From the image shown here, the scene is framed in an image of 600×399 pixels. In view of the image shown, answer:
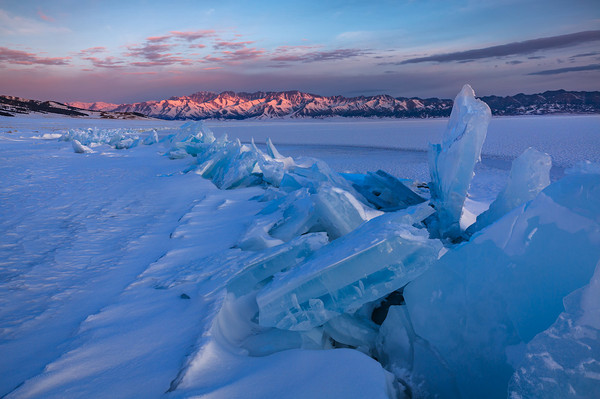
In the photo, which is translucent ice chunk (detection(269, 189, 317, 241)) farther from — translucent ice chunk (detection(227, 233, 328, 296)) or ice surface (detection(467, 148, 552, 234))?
ice surface (detection(467, 148, 552, 234))

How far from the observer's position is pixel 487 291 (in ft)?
5.01

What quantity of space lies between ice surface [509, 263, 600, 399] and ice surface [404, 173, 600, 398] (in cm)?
24

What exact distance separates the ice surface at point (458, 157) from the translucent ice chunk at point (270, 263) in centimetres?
155

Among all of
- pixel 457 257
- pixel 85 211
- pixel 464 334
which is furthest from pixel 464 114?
pixel 85 211

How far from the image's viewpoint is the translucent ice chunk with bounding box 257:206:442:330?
5.21ft

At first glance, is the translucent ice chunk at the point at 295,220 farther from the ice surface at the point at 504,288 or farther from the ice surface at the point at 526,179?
the ice surface at the point at 526,179

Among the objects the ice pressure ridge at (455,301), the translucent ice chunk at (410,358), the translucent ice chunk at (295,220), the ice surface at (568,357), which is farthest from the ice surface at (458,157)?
the ice surface at (568,357)

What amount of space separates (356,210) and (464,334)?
3.96 ft

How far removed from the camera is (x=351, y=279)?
1.62 metres

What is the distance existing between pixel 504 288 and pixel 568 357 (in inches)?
16.5

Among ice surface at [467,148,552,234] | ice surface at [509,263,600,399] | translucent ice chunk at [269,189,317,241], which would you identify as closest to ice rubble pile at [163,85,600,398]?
ice surface at [509,263,600,399]

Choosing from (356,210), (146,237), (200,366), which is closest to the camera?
(200,366)

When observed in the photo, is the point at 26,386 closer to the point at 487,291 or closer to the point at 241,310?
the point at 241,310

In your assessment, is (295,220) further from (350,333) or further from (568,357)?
(568,357)
